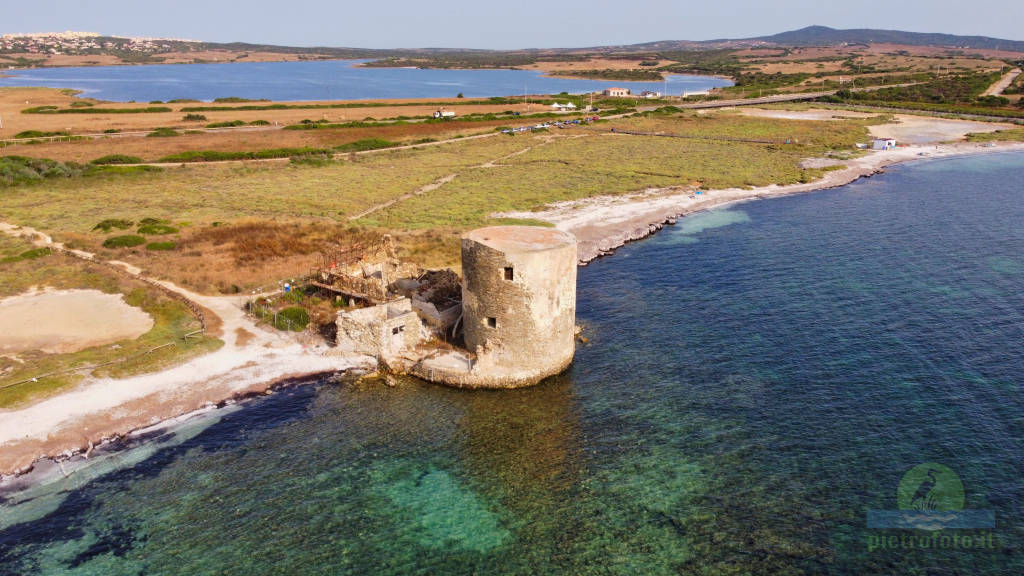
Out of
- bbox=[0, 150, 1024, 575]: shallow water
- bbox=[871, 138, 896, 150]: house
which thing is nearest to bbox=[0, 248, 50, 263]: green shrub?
bbox=[0, 150, 1024, 575]: shallow water

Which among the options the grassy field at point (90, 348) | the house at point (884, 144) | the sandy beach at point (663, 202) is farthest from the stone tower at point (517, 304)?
the house at point (884, 144)

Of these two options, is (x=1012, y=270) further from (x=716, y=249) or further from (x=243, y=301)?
(x=243, y=301)

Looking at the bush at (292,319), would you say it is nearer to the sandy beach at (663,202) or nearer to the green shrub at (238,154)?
the sandy beach at (663,202)

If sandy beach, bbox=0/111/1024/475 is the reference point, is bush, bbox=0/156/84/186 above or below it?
above

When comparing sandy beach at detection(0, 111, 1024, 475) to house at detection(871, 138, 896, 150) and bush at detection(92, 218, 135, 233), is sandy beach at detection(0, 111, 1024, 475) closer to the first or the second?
bush at detection(92, 218, 135, 233)

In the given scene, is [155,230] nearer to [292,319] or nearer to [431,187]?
[292,319]

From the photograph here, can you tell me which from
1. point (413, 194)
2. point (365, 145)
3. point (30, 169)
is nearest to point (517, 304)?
point (413, 194)
